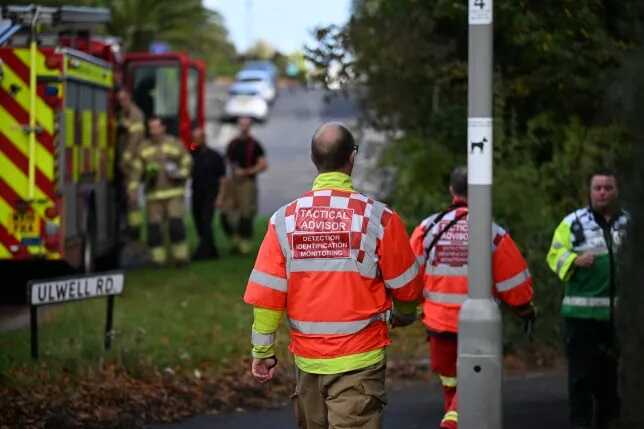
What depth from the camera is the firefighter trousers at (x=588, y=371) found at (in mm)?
8930

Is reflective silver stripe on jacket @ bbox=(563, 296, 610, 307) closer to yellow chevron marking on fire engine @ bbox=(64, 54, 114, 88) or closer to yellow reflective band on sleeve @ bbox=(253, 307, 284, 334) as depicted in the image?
yellow reflective band on sleeve @ bbox=(253, 307, 284, 334)

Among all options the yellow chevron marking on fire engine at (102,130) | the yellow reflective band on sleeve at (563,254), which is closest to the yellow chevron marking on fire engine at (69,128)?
the yellow chevron marking on fire engine at (102,130)

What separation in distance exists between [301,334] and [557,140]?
8798 mm

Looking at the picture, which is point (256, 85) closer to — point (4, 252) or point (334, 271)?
point (4, 252)

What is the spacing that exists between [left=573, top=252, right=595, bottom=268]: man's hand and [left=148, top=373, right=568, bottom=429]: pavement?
1641mm

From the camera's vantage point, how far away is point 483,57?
6973 mm

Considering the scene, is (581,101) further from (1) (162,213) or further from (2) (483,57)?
(2) (483,57)

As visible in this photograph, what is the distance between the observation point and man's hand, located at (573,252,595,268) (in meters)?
8.71

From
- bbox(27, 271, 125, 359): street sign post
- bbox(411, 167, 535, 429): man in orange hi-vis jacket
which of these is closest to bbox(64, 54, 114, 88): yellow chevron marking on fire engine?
bbox(27, 271, 125, 359): street sign post

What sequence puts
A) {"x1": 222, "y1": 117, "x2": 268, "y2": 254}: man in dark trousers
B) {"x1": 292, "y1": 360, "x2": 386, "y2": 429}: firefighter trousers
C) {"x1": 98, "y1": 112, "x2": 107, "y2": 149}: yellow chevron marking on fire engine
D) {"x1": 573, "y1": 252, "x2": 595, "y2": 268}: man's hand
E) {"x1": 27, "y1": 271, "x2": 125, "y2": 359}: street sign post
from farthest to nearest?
{"x1": 222, "y1": 117, "x2": 268, "y2": 254}: man in dark trousers, {"x1": 98, "y1": 112, "x2": 107, "y2": 149}: yellow chevron marking on fire engine, {"x1": 27, "y1": 271, "x2": 125, "y2": 359}: street sign post, {"x1": 573, "y1": 252, "x2": 595, "y2": 268}: man's hand, {"x1": 292, "y1": 360, "x2": 386, "y2": 429}: firefighter trousers

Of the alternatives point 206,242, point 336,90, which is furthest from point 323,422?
point 206,242

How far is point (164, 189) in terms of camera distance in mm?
17828

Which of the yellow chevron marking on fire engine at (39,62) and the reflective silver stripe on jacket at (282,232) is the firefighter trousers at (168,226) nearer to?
the yellow chevron marking on fire engine at (39,62)

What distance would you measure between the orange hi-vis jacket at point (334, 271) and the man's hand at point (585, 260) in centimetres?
244
